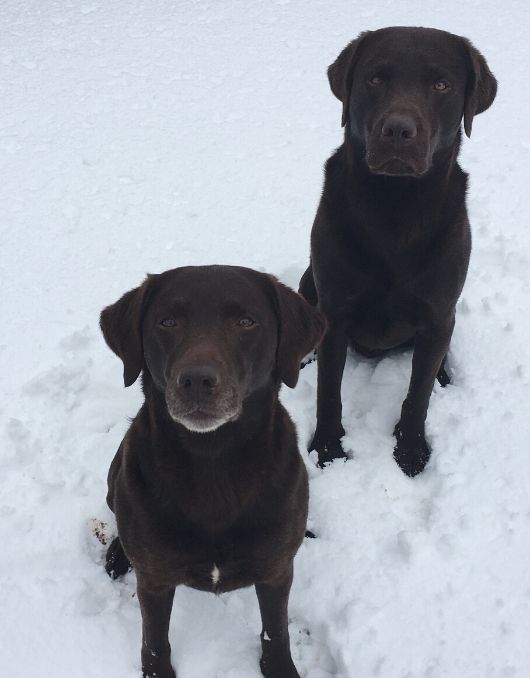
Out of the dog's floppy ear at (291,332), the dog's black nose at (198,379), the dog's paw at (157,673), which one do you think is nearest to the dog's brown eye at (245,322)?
the dog's floppy ear at (291,332)

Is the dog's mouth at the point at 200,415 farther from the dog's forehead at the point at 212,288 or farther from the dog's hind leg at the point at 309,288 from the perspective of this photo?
the dog's hind leg at the point at 309,288

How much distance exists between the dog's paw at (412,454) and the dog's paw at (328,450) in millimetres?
286

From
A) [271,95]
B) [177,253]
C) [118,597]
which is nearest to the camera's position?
[118,597]

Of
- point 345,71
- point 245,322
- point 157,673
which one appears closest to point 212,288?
point 245,322

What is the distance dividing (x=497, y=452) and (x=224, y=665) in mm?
1612

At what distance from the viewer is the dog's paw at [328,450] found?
334 cm

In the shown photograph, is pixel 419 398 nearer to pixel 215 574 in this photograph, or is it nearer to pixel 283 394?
pixel 283 394

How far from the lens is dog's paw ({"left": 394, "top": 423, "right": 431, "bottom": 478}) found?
10.7 ft

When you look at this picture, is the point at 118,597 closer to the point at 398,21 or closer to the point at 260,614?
the point at 260,614

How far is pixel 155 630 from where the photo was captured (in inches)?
96.8

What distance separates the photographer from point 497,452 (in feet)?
10.7

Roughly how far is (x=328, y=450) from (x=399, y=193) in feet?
4.41

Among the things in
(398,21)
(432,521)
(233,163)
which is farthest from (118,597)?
(398,21)

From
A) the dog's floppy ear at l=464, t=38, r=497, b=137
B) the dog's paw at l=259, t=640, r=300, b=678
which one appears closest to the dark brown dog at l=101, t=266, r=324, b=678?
the dog's paw at l=259, t=640, r=300, b=678
